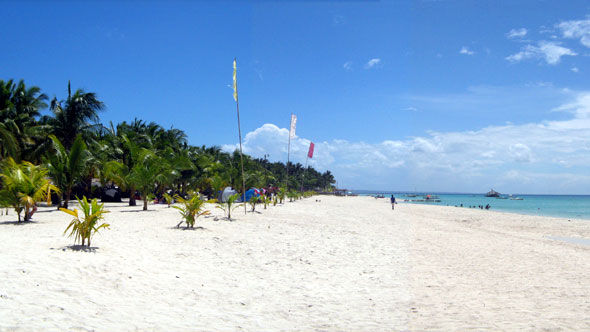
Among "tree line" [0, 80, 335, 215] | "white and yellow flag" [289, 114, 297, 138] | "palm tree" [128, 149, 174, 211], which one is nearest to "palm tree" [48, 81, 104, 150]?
"tree line" [0, 80, 335, 215]

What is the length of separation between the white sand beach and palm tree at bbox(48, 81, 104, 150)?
1689cm

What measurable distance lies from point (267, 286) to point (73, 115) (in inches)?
941

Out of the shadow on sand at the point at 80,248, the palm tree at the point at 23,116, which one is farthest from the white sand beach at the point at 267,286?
the palm tree at the point at 23,116

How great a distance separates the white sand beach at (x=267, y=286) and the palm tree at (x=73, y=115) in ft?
55.4

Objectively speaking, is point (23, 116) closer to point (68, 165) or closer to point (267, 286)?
→ point (68, 165)

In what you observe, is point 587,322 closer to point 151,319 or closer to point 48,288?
point 151,319

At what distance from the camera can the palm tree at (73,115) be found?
79.4 ft

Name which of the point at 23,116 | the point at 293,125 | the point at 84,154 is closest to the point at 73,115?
the point at 23,116

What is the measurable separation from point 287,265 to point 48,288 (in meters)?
4.25

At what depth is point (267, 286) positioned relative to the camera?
6.13 m

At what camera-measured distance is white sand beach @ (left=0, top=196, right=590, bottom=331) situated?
171 inches

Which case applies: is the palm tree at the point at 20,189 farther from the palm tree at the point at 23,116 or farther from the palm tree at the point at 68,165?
the palm tree at the point at 23,116

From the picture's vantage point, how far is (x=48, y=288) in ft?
15.0

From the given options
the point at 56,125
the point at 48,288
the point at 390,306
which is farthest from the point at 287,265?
the point at 56,125
